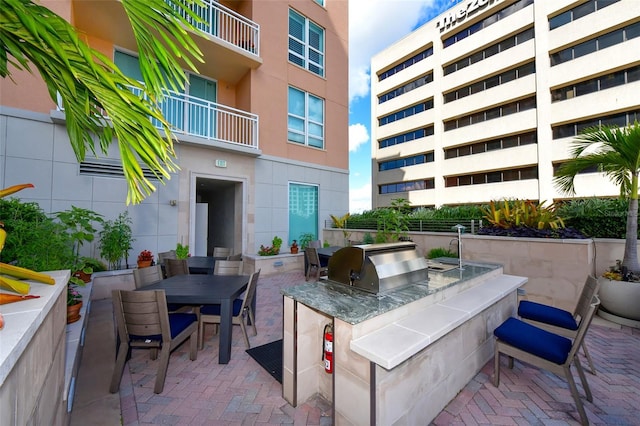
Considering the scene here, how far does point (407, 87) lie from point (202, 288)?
25.5 meters

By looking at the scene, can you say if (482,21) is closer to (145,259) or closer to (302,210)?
(302,210)

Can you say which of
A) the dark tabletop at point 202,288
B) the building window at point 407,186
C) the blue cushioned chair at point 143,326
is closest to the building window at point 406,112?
the building window at point 407,186

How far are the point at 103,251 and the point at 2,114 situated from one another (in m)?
3.23

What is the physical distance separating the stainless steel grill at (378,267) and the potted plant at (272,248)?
543 centimetres

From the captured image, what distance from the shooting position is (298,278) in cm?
718

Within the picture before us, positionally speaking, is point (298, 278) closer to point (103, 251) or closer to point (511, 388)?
point (103, 251)

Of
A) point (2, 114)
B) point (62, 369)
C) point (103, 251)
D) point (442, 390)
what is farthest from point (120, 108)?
point (2, 114)

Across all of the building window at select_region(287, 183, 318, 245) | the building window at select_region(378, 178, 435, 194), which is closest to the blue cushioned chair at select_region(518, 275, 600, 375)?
the building window at select_region(287, 183, 318, 245)

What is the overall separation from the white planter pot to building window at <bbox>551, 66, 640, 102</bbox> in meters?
16.0

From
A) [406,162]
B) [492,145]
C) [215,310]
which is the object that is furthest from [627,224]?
[406,162]

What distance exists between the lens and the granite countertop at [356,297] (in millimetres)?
1940

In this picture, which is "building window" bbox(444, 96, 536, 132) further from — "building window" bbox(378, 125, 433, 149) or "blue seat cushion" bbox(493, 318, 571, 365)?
"blue seat cushion" bbox(493, 318, 571, 365)

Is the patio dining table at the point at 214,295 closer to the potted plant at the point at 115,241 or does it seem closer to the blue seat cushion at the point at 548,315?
the potted plant at the point at 115,241

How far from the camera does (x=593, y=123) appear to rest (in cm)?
1396
